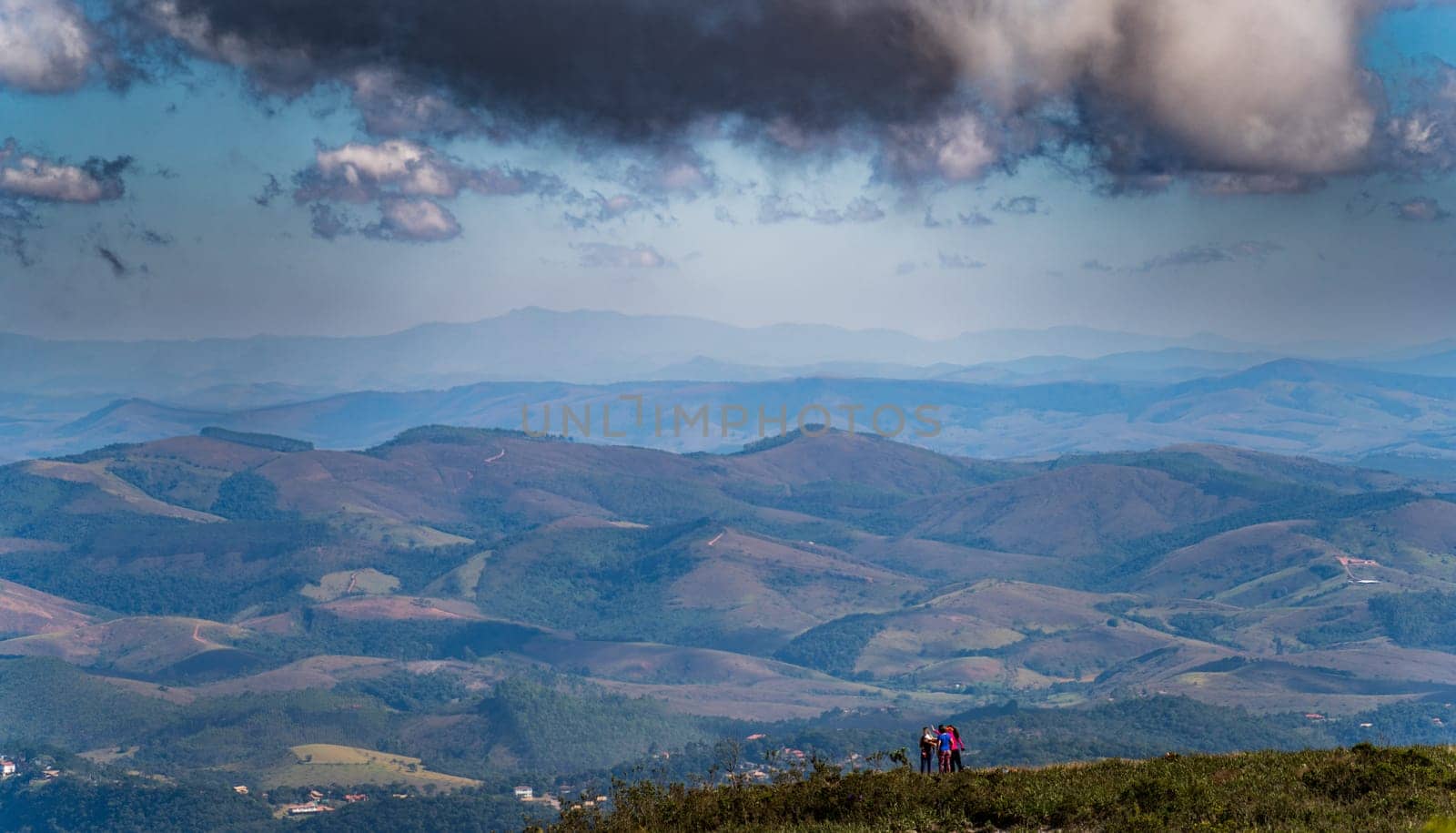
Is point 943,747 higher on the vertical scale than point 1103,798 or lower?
lower

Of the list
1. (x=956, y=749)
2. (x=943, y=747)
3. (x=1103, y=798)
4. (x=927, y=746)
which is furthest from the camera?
(x=943, y=747)

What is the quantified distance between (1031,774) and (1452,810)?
12.1m

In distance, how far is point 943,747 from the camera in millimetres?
44406

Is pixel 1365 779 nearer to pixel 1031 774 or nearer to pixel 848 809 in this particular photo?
pixel 1031 774

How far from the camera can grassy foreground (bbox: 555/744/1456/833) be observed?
3347 cm

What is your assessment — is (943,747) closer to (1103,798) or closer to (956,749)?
(956,749)

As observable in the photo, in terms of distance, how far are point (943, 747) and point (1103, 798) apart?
8048 millimetres

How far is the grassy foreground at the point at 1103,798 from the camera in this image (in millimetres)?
33469

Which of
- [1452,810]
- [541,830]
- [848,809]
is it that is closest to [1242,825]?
[1452,810]

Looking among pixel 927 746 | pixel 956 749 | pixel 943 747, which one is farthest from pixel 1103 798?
pixel 943 747

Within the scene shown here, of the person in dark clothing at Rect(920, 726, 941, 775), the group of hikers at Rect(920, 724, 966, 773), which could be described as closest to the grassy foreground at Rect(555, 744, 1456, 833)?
the person in dark clothing at Rect(920, 726, 941, 775)

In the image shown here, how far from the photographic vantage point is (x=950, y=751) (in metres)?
44.0

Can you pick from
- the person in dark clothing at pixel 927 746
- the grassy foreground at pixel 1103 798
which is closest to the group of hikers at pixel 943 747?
the person in dark clothing at pixel 927 746

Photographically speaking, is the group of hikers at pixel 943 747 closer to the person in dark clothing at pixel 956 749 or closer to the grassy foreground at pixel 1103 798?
the person in dark clothing at pixel 956 749
